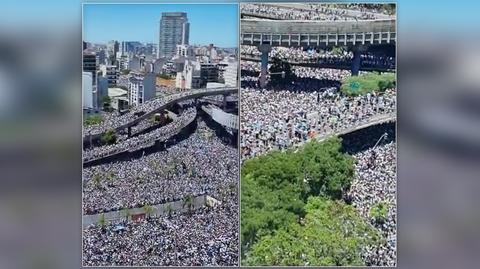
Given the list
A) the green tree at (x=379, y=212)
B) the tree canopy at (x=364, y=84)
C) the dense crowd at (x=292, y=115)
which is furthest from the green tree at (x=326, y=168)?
the tree canopy at (x=364, y=84)

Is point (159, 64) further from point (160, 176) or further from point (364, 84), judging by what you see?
point (364, 84)

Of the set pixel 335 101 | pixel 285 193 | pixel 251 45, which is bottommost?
pixel 285 193

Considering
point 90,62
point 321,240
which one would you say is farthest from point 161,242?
point 90,62

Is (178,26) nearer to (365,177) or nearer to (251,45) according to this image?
(251,45)

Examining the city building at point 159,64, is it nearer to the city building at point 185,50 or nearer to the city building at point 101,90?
the city building at point 185,50

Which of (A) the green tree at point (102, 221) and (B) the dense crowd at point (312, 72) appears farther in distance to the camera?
(A) the green tree at point (102, 221)
